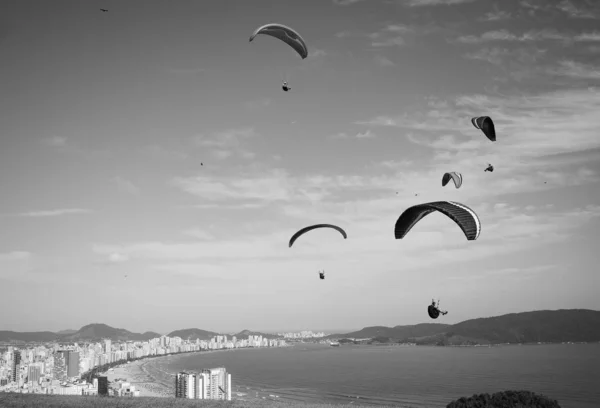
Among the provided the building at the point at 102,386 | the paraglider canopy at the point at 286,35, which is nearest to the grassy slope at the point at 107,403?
the paraglider canopy at the point at 286,35


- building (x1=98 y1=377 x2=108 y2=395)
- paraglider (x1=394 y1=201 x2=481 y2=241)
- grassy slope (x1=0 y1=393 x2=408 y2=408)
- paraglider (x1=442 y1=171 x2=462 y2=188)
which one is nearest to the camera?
paraglider (x1=394 y1=201 x2=481 y2=241)

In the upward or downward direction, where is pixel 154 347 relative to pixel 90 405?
downward

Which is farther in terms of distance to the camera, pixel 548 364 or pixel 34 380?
pixel 548 364

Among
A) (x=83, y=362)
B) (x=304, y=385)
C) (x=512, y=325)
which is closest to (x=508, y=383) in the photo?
(x=304, y=385)

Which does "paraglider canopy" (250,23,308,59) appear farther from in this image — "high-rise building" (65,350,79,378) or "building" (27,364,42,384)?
"high-rise building" (65,350,79,378)

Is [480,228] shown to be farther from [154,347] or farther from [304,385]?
[154,347]

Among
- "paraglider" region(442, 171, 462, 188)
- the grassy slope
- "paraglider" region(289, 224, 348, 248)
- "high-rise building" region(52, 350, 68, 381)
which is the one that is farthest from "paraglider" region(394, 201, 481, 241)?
"high-rise building" region(52, 350, 68, 381)
